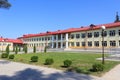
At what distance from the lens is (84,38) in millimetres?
60656

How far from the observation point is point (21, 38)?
9338cm

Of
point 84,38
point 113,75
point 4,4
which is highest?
point 4,4

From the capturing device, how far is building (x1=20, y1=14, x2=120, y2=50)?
5321 cm

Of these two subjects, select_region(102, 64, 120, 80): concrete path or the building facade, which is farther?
the building facade

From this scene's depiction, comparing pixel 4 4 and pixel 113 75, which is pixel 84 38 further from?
pixel 113 75

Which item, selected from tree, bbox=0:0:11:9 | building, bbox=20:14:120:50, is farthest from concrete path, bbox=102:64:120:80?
building, bbox=20:14:120:50

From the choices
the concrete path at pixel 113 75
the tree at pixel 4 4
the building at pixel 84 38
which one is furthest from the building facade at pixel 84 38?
the tree at pixel 4 4

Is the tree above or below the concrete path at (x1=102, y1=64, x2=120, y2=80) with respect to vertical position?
above

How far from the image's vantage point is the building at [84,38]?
53.2 meters

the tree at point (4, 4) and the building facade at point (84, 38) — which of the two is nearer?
the tree at point (4, 4)

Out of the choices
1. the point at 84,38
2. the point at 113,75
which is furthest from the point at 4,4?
the point at 84,38

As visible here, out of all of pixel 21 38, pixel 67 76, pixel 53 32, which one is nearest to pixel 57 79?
pixel 67 76

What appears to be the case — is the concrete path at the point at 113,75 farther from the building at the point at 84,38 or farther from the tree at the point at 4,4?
the building at the point at 84,38

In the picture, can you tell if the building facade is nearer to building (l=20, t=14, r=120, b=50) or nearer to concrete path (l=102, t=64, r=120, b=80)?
building (l=20, t=14, r=120, b=50)
